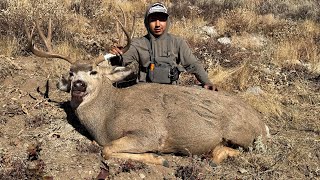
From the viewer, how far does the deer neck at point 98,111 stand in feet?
16.4

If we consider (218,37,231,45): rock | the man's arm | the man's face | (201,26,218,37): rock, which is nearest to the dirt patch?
the man's arm

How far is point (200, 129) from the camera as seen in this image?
16.0ft

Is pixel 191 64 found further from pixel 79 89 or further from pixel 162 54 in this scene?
pixel 79 89

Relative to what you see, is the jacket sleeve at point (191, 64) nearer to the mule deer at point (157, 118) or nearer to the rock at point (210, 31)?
the mule deer at point (157, 118)

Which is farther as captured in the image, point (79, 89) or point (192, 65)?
point (192, 65)

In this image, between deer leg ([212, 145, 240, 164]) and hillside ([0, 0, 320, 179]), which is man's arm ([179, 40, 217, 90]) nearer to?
hillside ([0, 0, 320, 179])

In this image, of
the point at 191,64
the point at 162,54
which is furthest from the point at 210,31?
the point at 162,54

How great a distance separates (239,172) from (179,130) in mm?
815

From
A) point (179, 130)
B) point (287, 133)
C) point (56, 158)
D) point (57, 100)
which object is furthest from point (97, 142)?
point (287, 133)

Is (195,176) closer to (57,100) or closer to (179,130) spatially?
(179,130)

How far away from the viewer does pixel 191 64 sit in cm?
630

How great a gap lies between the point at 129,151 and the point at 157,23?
2.19 metres

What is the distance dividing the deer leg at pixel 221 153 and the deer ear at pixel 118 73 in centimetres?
148

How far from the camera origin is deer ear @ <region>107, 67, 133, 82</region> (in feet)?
18.0
